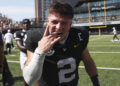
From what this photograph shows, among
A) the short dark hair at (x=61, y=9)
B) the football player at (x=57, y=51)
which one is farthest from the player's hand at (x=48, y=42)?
the short dark hair at (x=61, y=9)

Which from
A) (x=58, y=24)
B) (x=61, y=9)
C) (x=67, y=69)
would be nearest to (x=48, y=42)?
(x=58, y=24)

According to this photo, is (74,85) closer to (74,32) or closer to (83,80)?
(74,32)

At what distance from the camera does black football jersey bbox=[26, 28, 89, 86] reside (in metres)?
1.94

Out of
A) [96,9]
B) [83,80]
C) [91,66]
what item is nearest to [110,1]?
[96,9]

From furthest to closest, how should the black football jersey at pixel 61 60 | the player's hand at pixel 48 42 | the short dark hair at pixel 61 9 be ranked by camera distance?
the black football jersey at pixel 61 60
the short dark hair at pixel 61 9
the player's hand at pixel 48 42

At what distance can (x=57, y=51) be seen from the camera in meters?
1.95

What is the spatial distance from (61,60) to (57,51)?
0.10 m

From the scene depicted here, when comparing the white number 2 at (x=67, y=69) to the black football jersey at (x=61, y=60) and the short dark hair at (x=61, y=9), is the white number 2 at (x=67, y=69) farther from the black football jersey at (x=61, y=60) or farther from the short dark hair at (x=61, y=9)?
the short dark hair at (x=61, y=9)

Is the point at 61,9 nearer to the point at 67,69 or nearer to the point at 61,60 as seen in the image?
the point at 61,60

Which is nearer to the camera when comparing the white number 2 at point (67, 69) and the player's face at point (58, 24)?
the player's face at point (58, 24)

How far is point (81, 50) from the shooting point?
6.97 ft

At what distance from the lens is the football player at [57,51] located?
5.33 ft

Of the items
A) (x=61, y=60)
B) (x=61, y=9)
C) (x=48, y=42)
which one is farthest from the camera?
(x=61, y=60)

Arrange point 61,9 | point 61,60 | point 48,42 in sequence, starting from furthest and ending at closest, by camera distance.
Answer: point 61,60 < point 61,9 < point 48,42
